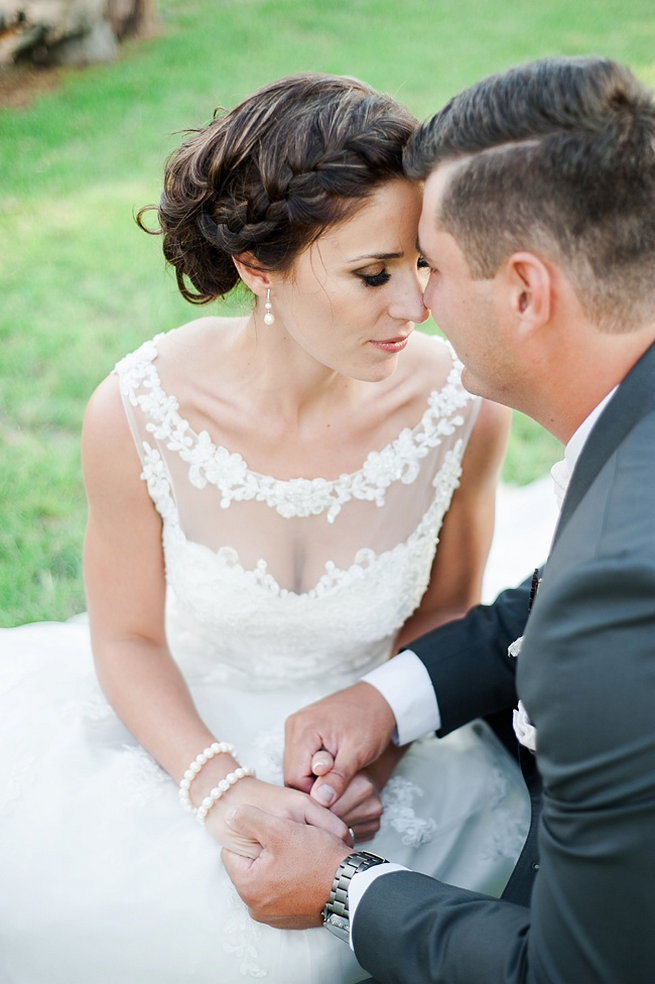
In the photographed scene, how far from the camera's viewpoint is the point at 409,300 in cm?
236

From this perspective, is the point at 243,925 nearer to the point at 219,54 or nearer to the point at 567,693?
the point at 567,693

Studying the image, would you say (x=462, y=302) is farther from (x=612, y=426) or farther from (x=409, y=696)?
(x=409, y=696)

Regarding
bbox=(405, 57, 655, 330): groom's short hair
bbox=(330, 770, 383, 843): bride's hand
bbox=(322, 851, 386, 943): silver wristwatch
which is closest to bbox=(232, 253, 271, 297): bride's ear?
bbox=(405, 57, 655, 330): groom's short hair

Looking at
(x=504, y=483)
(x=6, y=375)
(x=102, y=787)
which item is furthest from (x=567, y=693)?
(x=6, y=375)

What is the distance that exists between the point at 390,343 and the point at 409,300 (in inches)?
4.8

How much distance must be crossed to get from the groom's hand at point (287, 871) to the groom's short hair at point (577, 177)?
47.1 inches

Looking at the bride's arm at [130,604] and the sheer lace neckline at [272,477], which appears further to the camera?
the sheer lace neckline at [272,477]

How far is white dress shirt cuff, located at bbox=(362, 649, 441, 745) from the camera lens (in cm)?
260

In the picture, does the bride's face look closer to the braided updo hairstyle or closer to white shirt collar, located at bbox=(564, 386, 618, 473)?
the braided updo hairstyle

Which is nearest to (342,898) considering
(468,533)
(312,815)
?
(312,815)

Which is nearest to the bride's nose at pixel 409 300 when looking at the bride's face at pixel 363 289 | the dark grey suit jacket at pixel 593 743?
the bride's face at pixel 363 289

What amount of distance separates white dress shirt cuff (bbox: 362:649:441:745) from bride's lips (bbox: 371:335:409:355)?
78cm

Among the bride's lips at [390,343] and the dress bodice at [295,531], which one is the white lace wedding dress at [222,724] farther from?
the bride's lips at [390,343]

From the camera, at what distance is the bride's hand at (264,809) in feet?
7.56
